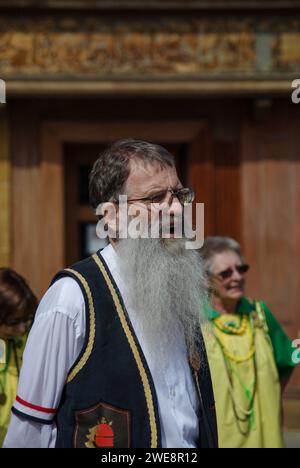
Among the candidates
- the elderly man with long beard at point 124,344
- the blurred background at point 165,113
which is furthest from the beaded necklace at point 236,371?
the blurred background at point 165,113

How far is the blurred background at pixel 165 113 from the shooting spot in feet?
22.8

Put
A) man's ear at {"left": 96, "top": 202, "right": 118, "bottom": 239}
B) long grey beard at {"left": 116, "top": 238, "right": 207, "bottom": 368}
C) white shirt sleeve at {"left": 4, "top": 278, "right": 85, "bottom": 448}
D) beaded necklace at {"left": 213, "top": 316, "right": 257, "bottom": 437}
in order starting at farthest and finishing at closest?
beaded necklace at {"left": 213, "top": 316, "right": 257, "bottom": 437} < man's ear at {"left": 96, "top": 202, "right": 118, "bottom": 239} < long grey beard at {"left": 116, "top": 238, "right": 207, "bottom": 368} < white shirt sleeve at {"left": 4, "top": 278, "right": 85, "bottom": 448}

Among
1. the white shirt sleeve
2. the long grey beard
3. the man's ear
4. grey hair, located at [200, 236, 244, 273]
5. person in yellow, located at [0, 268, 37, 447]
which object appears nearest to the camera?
the white shirt sleeve

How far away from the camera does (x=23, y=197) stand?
716 centimetres

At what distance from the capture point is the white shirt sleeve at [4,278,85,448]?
2195 mm

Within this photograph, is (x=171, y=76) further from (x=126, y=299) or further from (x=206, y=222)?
(x=126, y=299)

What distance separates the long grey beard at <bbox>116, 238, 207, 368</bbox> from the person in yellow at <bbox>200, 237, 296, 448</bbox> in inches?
44.5

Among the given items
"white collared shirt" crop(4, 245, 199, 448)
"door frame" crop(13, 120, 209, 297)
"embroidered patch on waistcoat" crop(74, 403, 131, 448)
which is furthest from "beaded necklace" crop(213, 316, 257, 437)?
"door frame" crop(13, 120, 209, 297)

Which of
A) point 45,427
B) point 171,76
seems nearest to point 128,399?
point 45,427

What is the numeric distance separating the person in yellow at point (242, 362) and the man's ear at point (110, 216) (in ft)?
4.04

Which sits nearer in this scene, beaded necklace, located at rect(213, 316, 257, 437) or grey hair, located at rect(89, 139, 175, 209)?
grey hair, located at rect(89, 139, 175, 209)

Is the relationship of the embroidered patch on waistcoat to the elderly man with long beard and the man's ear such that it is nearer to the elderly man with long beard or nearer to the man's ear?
the elderly man with long beard

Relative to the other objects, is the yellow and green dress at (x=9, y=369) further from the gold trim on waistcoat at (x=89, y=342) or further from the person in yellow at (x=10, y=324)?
the gold trim on waistcoat at (x=89, y=342)

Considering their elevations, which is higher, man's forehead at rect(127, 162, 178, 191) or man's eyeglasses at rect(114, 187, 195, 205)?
man's forehead at rect(127, 162, 178, 191)
